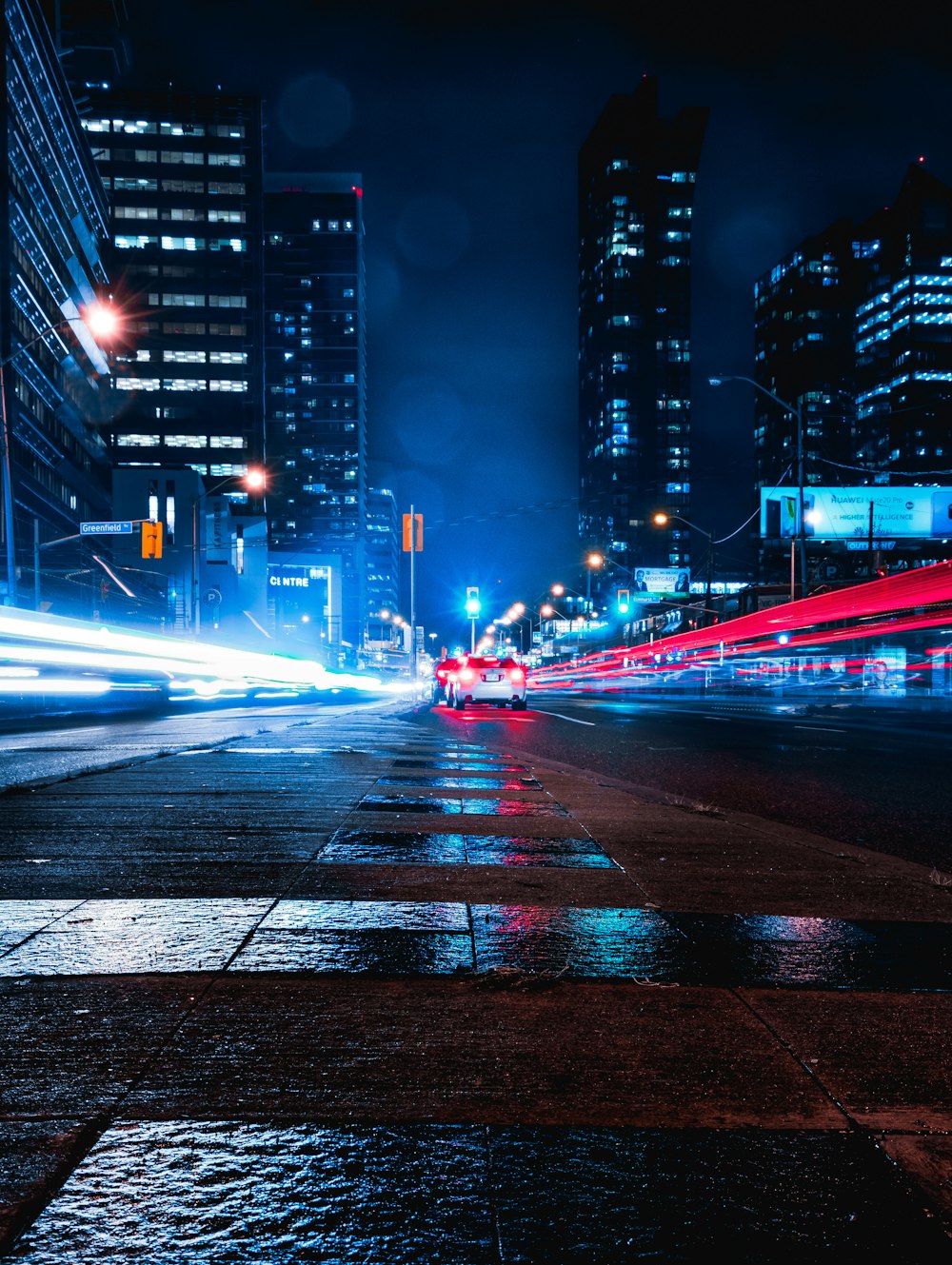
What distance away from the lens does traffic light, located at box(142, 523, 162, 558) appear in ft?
126

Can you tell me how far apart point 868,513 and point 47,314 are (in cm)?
5819

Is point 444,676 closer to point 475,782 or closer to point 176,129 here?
point 475,782

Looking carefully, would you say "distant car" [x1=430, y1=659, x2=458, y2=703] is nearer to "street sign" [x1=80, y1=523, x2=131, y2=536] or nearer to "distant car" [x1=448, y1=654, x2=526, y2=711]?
"distant car" [x1=448, y1=654, x2=526, y2=711]

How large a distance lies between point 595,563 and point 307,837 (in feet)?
162

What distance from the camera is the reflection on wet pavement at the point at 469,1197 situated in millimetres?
2217

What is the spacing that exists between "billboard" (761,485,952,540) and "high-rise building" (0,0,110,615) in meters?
42.2

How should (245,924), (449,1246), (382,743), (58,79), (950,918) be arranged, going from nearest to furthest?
1. (449,1246)
2. (245,924)
3. (950,918)
4. (382,743)
5. (58,79)

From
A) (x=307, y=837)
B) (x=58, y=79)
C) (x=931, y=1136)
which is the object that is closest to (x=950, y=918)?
(x=931, y=1136)

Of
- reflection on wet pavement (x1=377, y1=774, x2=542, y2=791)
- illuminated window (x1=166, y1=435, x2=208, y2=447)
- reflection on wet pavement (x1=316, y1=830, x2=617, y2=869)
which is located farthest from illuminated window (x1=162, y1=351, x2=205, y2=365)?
reflection on wet pavement (x1=316, y1=830, x2=617, y2=869)

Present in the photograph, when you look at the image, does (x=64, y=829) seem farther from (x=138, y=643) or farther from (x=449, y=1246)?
(x=138, y=643)

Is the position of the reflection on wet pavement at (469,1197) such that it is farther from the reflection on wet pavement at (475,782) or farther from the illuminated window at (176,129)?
the illuminated window at (176,129)

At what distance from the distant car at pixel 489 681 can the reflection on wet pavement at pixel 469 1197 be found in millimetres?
28639

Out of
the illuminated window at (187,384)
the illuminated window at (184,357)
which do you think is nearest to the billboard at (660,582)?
the illuminated window at (187,384)

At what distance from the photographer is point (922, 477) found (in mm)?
160625
